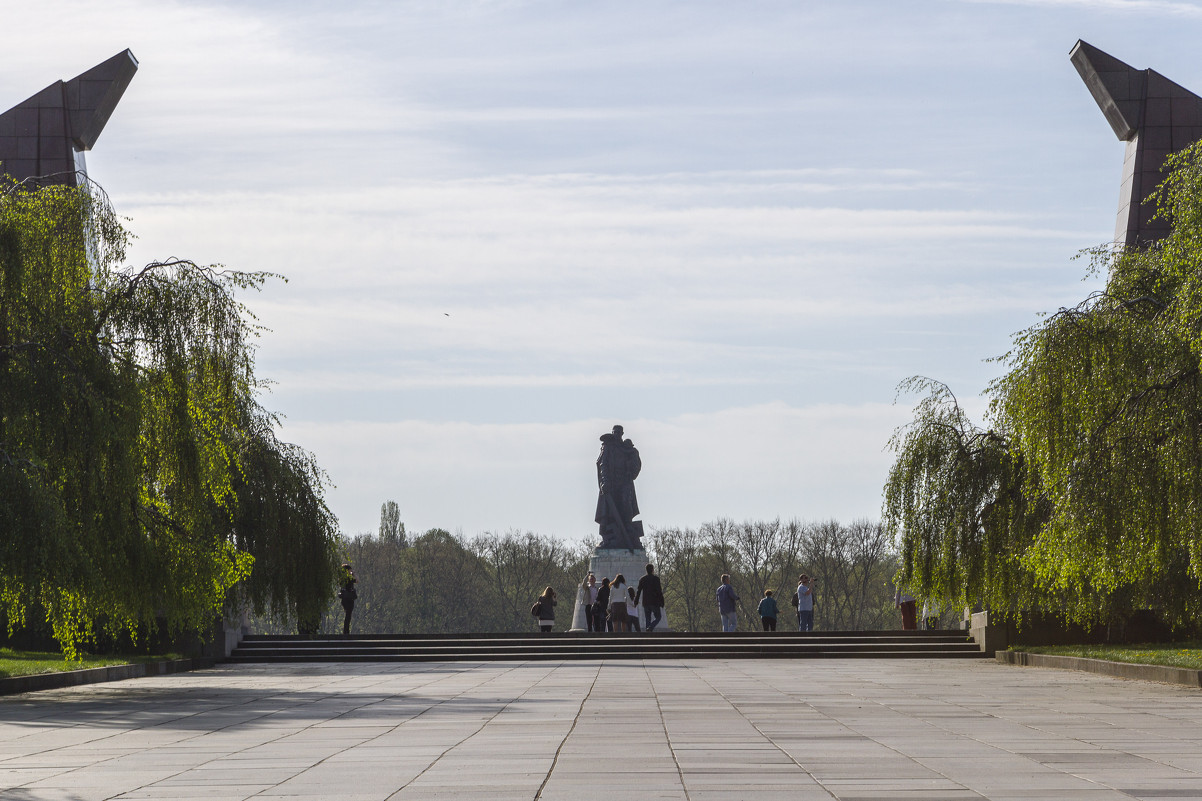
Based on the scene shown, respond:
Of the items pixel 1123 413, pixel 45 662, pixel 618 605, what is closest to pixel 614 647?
pixel 618 605

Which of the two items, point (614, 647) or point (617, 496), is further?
point (617, 496)

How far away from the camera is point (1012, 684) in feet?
53.7

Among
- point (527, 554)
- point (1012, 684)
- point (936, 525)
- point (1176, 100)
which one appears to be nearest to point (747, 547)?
point (527, 554)

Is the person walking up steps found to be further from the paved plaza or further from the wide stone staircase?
the paved plaza

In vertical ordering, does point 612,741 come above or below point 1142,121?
below

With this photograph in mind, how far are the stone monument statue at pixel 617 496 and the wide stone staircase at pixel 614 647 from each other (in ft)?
45.1

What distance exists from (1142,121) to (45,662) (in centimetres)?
2754

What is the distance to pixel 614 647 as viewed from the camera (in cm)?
2731

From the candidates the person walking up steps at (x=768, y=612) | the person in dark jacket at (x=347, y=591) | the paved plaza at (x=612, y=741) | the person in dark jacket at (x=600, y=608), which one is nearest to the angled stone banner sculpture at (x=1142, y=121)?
the person walking up steps at (x=768, y=612)

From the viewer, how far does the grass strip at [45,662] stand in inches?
691

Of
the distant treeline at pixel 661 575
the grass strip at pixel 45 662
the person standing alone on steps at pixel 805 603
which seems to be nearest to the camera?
the grass strip at pixel 45 662

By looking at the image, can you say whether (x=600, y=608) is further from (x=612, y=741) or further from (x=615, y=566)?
(x=612, y=741)

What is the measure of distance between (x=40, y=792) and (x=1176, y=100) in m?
33.0

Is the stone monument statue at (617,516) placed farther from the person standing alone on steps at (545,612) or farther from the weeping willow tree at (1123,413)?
the weeping willow tree at (1123,413)
